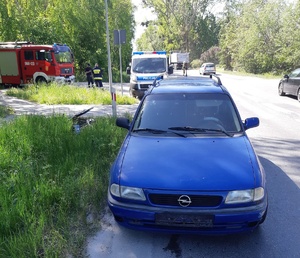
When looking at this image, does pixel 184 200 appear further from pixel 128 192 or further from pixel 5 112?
pixel 5 112

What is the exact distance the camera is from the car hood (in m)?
2.89

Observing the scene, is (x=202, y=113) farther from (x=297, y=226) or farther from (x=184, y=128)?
(x=297, y=226)

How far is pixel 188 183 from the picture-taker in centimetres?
286

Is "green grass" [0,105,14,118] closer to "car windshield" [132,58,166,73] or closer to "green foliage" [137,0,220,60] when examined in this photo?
"car windshield" [132,58,166,73]

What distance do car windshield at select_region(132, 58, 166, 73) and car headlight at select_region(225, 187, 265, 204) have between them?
11670 mm

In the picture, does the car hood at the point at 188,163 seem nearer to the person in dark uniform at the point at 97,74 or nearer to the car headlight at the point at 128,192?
the car headlight at the point at 128,192

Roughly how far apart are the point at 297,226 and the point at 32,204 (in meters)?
3.24

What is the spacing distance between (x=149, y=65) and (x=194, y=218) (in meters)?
12.2

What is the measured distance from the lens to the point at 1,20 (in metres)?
22.5

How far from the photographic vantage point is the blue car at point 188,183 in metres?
2.82

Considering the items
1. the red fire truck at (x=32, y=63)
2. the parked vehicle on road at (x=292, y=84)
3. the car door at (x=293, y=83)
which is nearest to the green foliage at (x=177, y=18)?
the red fire truck at (x=32, y=63)

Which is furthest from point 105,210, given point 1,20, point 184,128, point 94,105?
point 1,20

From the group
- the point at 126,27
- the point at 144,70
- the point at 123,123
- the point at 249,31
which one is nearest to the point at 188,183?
the point at 123,123

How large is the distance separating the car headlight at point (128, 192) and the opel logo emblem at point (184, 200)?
1.19ft
